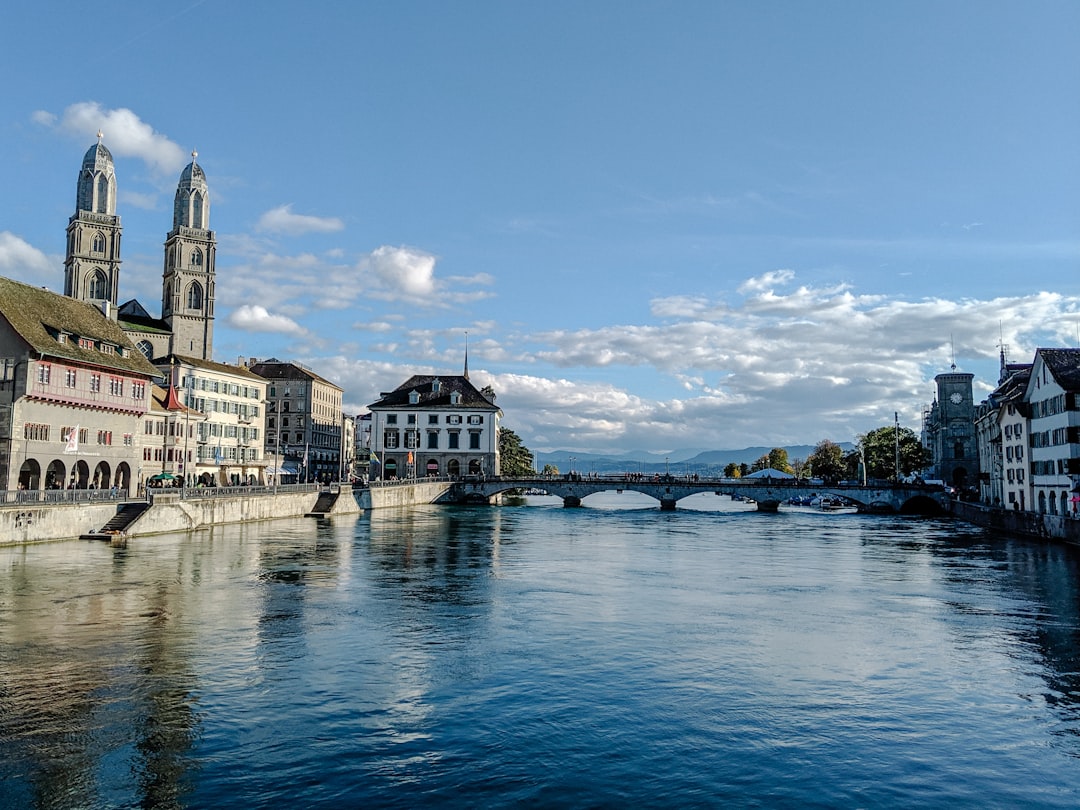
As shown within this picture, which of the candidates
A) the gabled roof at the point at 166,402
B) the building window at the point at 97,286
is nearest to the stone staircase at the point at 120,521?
the gabled roof at the point at 166,402

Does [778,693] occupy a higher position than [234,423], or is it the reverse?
[234,423]

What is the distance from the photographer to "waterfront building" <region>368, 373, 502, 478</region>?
12369 cm

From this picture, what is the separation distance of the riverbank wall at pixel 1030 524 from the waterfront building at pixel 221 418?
78528 mm

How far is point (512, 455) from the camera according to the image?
550ft

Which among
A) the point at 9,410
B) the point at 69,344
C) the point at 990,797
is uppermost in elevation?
the point at 69,344

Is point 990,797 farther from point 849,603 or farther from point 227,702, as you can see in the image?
point 849,603

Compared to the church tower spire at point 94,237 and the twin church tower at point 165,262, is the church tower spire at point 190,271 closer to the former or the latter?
the twin church tower at point 165,262

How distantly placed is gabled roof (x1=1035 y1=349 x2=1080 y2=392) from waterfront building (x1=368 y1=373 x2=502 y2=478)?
2908 inches

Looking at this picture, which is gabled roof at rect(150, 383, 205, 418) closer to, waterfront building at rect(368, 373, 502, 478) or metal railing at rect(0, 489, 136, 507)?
metal railing at rect(0, 489, 136, 507)

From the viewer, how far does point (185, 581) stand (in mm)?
36812

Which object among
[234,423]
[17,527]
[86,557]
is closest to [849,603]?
[86,557]

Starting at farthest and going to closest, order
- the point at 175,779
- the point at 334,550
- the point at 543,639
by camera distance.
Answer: the point at 334,550
the point at 543,639
the point at 175,779

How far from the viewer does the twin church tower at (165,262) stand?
131 meters

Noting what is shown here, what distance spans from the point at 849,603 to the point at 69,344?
Answer: 5550cm
